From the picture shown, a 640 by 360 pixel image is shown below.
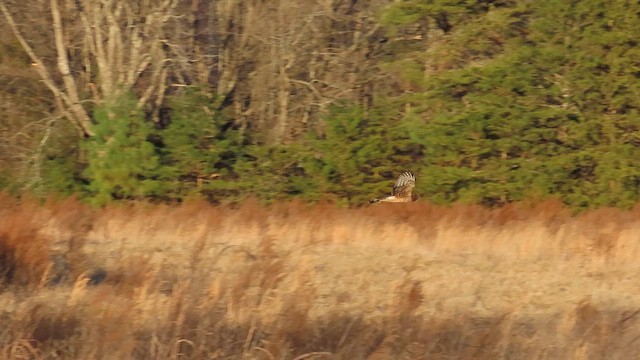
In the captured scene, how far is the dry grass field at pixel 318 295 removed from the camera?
6352mm

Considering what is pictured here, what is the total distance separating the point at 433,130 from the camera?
18719 mm

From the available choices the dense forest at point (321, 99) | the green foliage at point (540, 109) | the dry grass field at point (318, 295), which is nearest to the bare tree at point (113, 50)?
the dense forest at point (321, 99)

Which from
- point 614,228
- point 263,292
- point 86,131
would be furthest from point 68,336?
point 86,131

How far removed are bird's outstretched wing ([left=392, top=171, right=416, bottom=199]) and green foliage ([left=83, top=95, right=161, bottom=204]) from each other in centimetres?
487

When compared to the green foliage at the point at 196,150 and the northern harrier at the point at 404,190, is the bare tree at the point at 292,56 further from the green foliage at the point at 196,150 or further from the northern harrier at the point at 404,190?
the northern harrier at the point at 404,190

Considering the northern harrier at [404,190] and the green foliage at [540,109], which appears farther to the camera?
the northern harrier at [404,190]

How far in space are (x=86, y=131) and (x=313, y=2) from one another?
5.98m

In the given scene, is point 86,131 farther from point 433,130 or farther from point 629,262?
point 629,262

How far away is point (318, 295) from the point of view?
27.9 ft

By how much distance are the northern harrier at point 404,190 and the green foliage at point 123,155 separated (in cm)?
463

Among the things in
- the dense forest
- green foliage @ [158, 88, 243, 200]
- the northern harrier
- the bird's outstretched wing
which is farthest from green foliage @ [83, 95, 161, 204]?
the bird's outstretched wing

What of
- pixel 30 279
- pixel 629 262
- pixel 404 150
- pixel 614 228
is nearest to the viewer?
pixel 30 279

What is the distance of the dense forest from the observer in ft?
59.2

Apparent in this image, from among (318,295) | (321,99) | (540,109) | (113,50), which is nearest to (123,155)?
(113,50)
